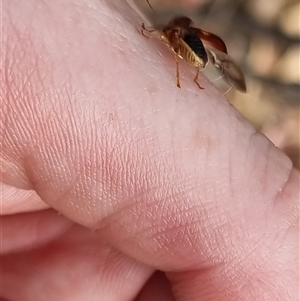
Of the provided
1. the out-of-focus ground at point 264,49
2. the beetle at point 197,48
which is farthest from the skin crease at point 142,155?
the out-of-focus ground at point 264,49

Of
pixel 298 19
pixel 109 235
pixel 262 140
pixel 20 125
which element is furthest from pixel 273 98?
pixel 20 125

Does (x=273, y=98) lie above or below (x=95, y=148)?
below

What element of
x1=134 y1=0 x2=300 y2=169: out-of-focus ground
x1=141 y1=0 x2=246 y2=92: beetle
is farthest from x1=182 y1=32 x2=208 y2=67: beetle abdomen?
x1=134 y1=0 x2=300 y2=169: out-of-focus ground

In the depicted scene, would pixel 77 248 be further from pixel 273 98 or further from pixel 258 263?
pixel 273 98

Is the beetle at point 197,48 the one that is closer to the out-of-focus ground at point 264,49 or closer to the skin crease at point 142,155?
the skin crease at point 142,155

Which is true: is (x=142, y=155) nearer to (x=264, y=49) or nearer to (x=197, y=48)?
(x=197, y=48)
